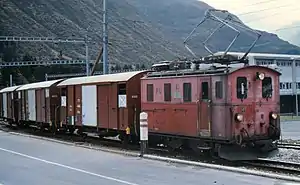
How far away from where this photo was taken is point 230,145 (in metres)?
15.6

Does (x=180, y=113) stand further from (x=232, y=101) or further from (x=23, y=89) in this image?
(x=23, y=89)

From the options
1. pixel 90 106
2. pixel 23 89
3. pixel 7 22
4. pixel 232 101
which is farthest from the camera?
pixel 7 22

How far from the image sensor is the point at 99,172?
1336 centimetres

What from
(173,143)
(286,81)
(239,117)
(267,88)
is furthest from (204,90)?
(286,81)

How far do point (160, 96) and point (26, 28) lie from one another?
89673 mm

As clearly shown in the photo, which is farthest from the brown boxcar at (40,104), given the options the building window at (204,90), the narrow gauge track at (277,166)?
the narrow gauge track at (277,166)

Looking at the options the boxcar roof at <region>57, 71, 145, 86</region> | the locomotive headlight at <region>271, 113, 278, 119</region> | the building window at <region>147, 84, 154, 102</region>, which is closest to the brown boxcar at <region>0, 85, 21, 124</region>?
the boxcar roof at <region>57, 71, 145, 86</region>

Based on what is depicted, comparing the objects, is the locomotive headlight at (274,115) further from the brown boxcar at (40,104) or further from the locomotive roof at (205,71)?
the brown boxcar at (40,104)

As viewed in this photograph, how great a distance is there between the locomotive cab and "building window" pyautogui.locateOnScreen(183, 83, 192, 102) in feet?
6.00

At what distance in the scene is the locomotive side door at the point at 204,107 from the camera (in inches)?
629

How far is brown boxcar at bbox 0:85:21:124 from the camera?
38.2 meters

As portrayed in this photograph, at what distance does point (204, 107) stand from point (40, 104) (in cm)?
1746

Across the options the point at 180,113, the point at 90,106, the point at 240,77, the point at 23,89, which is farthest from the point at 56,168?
the point at 23,89

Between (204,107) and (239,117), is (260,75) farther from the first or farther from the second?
(204,107)
